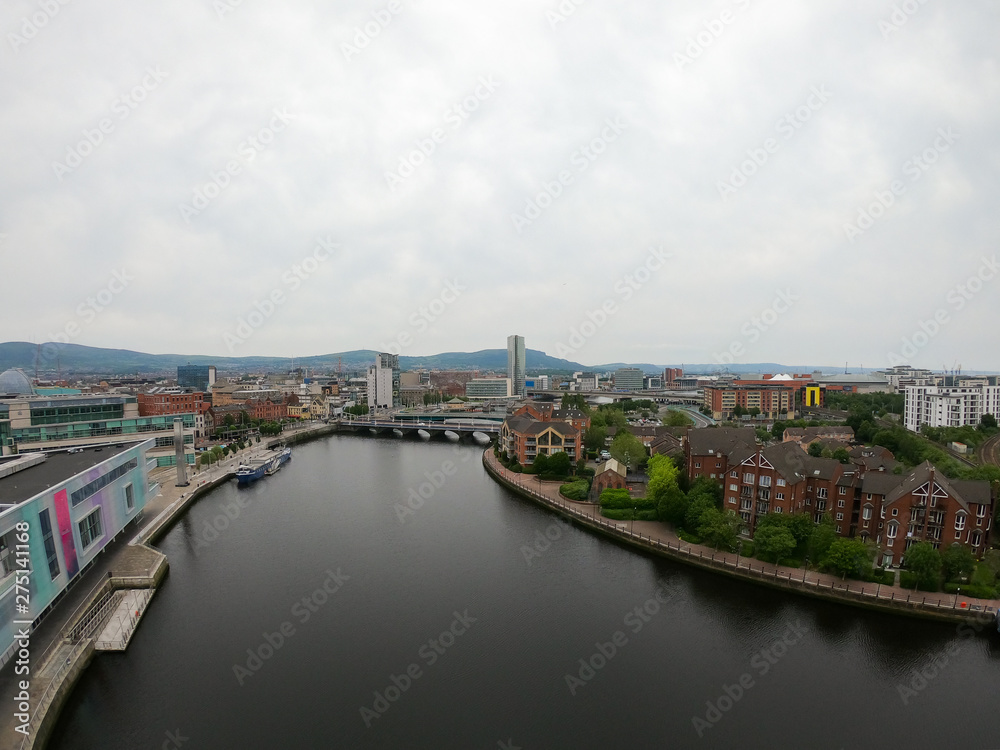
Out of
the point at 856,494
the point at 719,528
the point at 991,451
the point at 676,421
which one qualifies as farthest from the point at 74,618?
the point at 991,451

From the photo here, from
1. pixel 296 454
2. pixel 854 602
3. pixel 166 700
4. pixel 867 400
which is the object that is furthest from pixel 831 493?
pixel 867 400

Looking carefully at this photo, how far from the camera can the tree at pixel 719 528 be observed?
14.2 meters

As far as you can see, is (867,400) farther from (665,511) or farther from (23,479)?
(23,479)

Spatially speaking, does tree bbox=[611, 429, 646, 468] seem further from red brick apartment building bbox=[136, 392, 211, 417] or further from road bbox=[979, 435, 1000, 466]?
red brick apartment building bbox=[136, 392, 211, 417]

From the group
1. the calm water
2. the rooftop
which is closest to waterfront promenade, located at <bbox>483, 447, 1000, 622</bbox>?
the calm water

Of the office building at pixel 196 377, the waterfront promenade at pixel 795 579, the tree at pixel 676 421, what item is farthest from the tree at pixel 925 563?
the office building at pixel 196 377

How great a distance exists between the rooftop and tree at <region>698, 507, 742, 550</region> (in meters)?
16.2

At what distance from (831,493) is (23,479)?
2128 cm

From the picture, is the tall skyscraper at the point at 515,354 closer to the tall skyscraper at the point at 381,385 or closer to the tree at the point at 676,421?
the tall skyscraper at the point at 381,385

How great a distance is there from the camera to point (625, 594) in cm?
1292

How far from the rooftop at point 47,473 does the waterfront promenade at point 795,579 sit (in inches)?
587

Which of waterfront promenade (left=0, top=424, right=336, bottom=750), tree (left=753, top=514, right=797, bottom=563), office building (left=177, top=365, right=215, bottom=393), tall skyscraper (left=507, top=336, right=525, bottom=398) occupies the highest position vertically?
tall skyscraper (left=507, top=336, right=525, bottom=398)

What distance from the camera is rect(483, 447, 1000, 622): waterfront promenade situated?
37.1 ft

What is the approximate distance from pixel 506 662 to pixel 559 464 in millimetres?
13753
